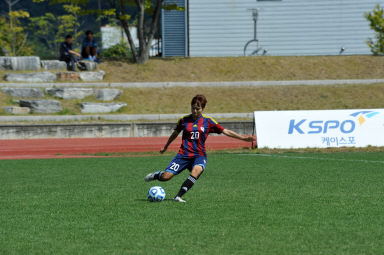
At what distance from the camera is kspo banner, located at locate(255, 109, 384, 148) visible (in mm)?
21453

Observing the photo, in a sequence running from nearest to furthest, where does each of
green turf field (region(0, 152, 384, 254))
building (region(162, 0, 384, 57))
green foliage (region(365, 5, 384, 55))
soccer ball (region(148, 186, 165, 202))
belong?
green turf field (region(0, 152, 384, 254)) → soccer ball (region(148, 186, 165, 202)) → green foliage (region(365, 5, 384, 55)) → building (region(162, 0, 384, 57))

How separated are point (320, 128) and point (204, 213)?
44.5 feet

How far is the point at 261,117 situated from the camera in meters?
21.7

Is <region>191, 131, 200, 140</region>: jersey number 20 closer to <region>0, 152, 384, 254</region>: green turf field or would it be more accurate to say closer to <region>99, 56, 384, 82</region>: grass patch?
<region>0, 152, 384, 254</region>: green turf field

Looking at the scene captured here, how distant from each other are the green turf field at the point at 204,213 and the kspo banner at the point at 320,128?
18.9 feet

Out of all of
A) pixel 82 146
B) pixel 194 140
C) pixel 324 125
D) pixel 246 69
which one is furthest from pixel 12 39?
pixel 194 140

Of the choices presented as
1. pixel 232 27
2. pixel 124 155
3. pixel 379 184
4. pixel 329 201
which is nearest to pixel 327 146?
pixel 124 155

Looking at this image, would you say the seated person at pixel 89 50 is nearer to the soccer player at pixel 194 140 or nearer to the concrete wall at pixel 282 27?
the concrete wall at pixel 282 27

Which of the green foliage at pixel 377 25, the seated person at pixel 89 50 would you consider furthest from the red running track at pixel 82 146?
the green foliage at pixel 377 25

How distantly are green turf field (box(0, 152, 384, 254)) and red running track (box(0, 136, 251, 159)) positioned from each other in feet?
22.5

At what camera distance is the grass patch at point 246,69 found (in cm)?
3488

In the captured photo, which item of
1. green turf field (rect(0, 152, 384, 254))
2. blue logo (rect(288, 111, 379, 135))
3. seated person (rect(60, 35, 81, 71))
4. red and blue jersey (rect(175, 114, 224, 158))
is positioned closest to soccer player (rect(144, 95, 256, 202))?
red and blue jersey (rect(175, 114, 224, 158))

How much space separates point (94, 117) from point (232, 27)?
18079 mm

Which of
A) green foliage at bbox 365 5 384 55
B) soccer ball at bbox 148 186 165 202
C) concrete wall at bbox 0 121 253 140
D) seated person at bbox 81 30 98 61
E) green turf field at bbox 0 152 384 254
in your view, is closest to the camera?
green turf field at bbox 0 152 384 254
